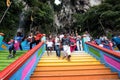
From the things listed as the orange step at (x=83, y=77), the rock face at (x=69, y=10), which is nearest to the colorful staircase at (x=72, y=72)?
the orange step at (x=83, y=77)

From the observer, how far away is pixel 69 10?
1449 inches

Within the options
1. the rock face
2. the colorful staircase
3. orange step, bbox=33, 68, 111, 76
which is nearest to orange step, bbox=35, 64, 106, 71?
the colorful staircase

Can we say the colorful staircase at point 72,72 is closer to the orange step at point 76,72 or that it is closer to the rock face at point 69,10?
the orange step at point 76,72

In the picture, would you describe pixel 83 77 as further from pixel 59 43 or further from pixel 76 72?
pixel 59 43

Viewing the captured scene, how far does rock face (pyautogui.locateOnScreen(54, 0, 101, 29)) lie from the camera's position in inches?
1411

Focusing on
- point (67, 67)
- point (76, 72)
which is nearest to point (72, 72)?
point (76, 72)

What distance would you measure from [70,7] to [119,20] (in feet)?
51.3

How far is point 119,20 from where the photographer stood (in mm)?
22578

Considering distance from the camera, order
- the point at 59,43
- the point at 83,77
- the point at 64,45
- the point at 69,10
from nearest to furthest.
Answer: the point at 83,77 < the point at 64,45 < the point at 59,43 < the point at 69,10

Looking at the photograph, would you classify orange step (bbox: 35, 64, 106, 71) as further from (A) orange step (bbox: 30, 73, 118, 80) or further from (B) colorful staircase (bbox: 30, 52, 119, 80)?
(A) orange step (bbox: 30, 73, 118, 80)

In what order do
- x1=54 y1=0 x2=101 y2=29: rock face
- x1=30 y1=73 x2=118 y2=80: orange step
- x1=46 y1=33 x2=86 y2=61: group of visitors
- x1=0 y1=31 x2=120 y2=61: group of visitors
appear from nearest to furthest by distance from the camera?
x1=30 y1=73 x2=118 y2=80: orange step, x1=46 y1=33 x2=86 y2=61: group of visitors, x1=0 y1=31 x2=120 y2=61: group of visitors, x1=54 y1=0 x2=101 y2=29: rock face

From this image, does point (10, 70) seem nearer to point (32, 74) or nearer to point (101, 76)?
point (32, 74)

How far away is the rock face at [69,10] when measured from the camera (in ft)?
118

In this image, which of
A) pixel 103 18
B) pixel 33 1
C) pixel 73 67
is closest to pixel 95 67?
pixel 73 67
